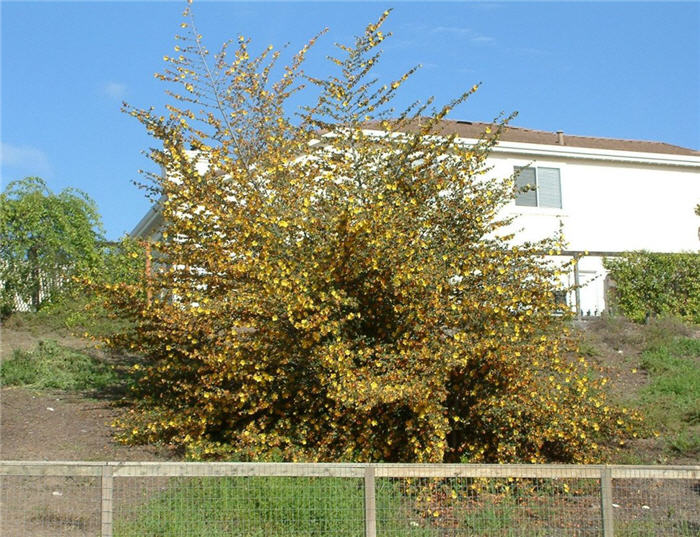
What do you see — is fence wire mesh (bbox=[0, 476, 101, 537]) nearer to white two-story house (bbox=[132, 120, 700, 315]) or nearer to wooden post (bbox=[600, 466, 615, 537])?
wooden post (bbox=[600, 466, 615, 537])

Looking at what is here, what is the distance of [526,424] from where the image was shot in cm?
870

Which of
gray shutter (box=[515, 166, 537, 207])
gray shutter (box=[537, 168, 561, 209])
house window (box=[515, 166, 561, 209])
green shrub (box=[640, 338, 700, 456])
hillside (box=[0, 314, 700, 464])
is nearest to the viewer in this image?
hillside (box=[0, 314, 700, 464])

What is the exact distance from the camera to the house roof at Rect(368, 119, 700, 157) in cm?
2009

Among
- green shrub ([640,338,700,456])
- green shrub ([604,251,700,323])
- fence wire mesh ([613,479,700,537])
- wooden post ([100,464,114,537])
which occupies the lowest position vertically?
fence wire mesh ([613,479,700,537])

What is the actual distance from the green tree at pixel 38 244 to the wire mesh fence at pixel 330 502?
1046 cm

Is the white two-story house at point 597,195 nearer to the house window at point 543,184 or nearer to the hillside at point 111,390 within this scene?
the house window at point 543,184

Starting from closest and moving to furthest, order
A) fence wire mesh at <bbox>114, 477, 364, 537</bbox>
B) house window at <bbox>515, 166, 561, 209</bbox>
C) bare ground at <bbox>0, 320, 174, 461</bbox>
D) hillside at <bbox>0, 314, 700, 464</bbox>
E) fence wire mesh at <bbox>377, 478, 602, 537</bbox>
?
fence wire mesh at <bbox>114, 477, 364, 537</bbox>, fence wire mesh at <bbox>377, 478, 602, 537</bbox>, bare ground at <bbox>0, 320, 174, 461</bbox>, hillside at <bbox>0, 314, 700, 464</bbox>, house window at <bbox>515, 166, 561, 209</bbox>

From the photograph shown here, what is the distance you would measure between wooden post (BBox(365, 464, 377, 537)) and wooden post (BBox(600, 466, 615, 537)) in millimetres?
1826

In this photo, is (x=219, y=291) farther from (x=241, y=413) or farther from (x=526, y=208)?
(x=526, y=208)

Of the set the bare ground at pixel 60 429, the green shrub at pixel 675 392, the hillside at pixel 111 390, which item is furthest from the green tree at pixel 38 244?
the green shrub at pixel 675 392

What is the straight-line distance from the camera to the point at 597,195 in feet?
65.4

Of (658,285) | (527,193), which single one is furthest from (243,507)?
(527,193)

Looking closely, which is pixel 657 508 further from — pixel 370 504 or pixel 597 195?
pixel 597 195

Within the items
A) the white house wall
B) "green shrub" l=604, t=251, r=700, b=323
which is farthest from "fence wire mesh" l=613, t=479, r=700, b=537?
the white house wall
